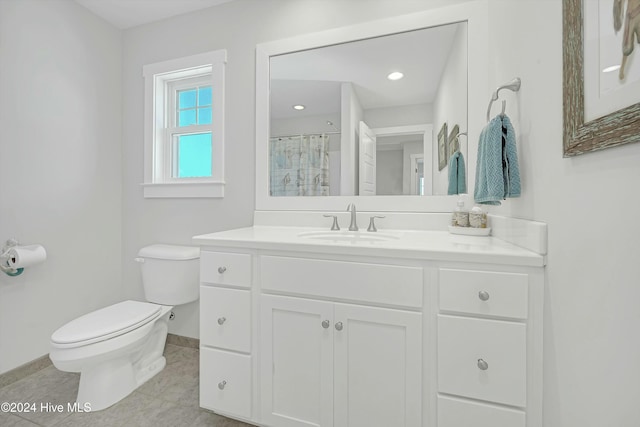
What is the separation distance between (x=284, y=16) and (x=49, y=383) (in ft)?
8.72

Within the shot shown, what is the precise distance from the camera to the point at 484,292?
95 centimetres

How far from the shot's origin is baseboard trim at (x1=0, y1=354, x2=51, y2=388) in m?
1.67

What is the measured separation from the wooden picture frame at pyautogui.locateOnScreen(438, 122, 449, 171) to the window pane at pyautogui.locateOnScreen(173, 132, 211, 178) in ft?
5.15

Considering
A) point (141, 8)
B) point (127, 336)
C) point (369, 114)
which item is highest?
point (141, 8)

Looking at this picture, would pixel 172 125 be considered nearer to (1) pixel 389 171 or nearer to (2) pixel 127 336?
(2) pixel 127 336

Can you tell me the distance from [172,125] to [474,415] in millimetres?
2548

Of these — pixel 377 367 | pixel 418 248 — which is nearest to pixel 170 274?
pixel 377 367

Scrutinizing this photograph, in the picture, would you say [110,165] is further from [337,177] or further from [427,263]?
[427,263]

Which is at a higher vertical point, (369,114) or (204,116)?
(204,116)

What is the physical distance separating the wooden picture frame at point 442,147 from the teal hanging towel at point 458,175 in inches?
1.7

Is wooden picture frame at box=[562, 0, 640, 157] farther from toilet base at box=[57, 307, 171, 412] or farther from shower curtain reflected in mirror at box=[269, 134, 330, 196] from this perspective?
toilet base at box=[57, 307, 171, 412]

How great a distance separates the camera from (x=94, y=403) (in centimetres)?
151

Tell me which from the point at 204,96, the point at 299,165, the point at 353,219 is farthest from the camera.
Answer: the point at 204,96

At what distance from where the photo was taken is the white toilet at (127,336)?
138 cm
